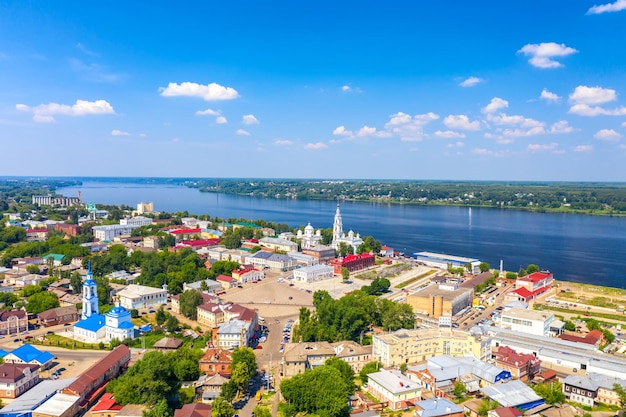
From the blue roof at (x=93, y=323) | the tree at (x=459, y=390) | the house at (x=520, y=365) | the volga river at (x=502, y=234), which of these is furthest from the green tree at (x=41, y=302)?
the volga river at (x=502, y=234)

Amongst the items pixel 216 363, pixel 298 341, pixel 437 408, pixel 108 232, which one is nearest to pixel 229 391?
pixel 216 363

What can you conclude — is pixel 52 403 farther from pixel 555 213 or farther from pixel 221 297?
pixel 555 213

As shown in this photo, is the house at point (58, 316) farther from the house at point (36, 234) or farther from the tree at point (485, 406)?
the house at point (36, 234)

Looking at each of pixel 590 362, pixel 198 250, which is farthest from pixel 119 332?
pixel 198 250

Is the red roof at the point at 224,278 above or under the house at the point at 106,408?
above

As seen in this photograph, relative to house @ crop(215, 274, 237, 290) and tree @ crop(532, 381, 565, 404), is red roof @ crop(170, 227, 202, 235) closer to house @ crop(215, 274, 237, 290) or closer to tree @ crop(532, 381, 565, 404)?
house @ crop(215, 274, 237, 290)

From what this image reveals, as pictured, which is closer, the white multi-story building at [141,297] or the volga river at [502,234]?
the white multi-story building at [141,297]
